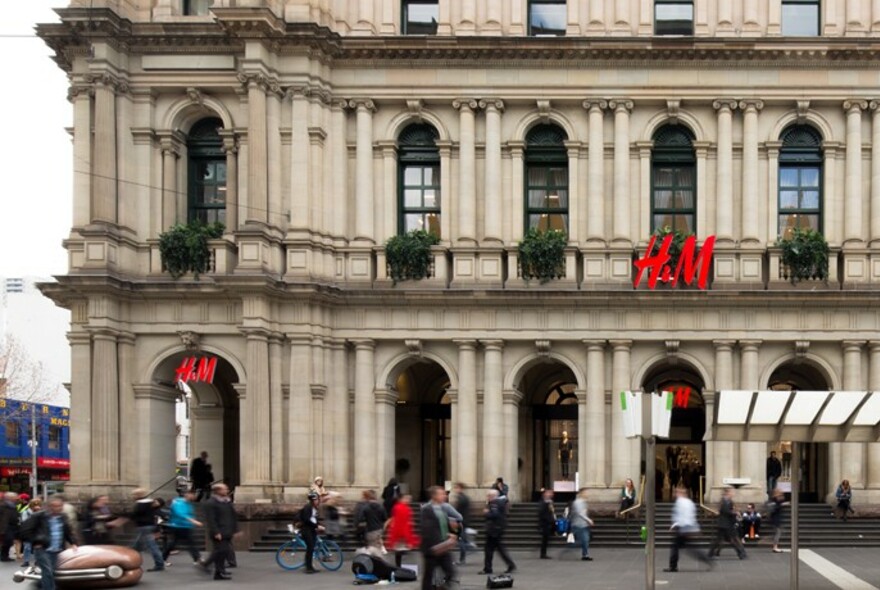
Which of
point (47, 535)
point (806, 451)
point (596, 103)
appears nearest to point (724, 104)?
point (596, 103)

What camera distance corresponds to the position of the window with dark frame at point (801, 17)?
39.4m

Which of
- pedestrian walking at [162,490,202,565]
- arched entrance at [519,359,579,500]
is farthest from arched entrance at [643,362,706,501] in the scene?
pedestrian walking at [162,490,202,565]

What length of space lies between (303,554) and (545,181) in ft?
49.2

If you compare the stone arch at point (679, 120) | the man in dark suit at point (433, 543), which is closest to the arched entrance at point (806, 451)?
the stone arch at point (679, 120)

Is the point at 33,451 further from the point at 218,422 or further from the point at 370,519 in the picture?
the point at 370,519

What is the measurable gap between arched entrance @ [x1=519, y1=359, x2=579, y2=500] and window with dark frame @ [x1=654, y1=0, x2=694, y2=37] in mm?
11667

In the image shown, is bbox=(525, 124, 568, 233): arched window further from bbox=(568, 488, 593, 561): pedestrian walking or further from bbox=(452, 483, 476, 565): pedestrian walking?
bbox=(452, 483, 476, 565): pedestrian walking

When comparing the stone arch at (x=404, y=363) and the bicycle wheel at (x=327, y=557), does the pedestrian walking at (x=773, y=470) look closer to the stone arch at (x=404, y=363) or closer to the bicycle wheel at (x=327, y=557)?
the stone arch at (x=404, y=363)

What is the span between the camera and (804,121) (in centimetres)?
3866

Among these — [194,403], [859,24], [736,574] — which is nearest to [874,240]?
[859,24]

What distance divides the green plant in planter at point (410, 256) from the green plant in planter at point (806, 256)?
1100cm

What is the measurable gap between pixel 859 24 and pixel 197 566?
25907 mm

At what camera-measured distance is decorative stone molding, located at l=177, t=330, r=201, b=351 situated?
3762cm

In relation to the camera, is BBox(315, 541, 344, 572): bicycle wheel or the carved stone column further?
the carved stone column
